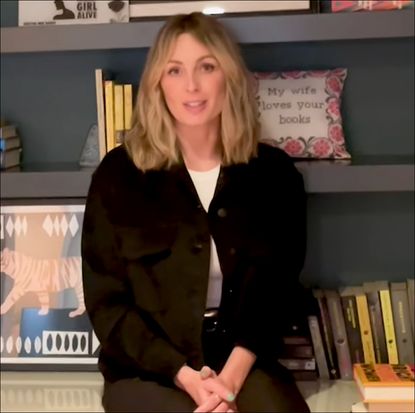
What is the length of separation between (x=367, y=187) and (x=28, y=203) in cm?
93

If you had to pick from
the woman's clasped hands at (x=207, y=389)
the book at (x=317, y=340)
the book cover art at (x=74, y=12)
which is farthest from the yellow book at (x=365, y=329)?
the book cover art at (x=74, y=12)

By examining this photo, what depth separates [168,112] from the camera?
1898 mm

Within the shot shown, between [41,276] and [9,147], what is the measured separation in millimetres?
371

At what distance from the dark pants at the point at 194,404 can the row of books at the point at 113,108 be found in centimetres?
54

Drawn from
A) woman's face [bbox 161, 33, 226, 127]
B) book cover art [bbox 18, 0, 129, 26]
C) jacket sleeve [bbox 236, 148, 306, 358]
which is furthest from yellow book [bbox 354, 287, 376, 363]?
book cover art [bbox 18, 0, 129, 26]

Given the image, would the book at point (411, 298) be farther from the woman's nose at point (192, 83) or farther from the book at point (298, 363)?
the woman's nose at point (192, 83)

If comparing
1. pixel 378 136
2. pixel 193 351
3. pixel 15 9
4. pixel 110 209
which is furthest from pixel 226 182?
pixel 15 9

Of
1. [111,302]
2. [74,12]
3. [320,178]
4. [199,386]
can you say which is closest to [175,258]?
[111,302]

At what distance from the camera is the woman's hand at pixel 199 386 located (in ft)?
5.65

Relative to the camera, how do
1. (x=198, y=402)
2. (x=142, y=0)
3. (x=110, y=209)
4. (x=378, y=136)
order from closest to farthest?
(x=198, y=402) < (x=110, y=209) < (x=142, y=0) < (x=378, y=136)

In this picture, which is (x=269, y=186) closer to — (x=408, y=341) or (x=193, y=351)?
(x=193, y=351)

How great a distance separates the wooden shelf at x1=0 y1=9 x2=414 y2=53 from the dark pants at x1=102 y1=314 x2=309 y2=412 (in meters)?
0.72

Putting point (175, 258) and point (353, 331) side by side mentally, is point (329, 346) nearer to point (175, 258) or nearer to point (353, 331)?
point (353, 331)

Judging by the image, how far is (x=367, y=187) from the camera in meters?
1.91
